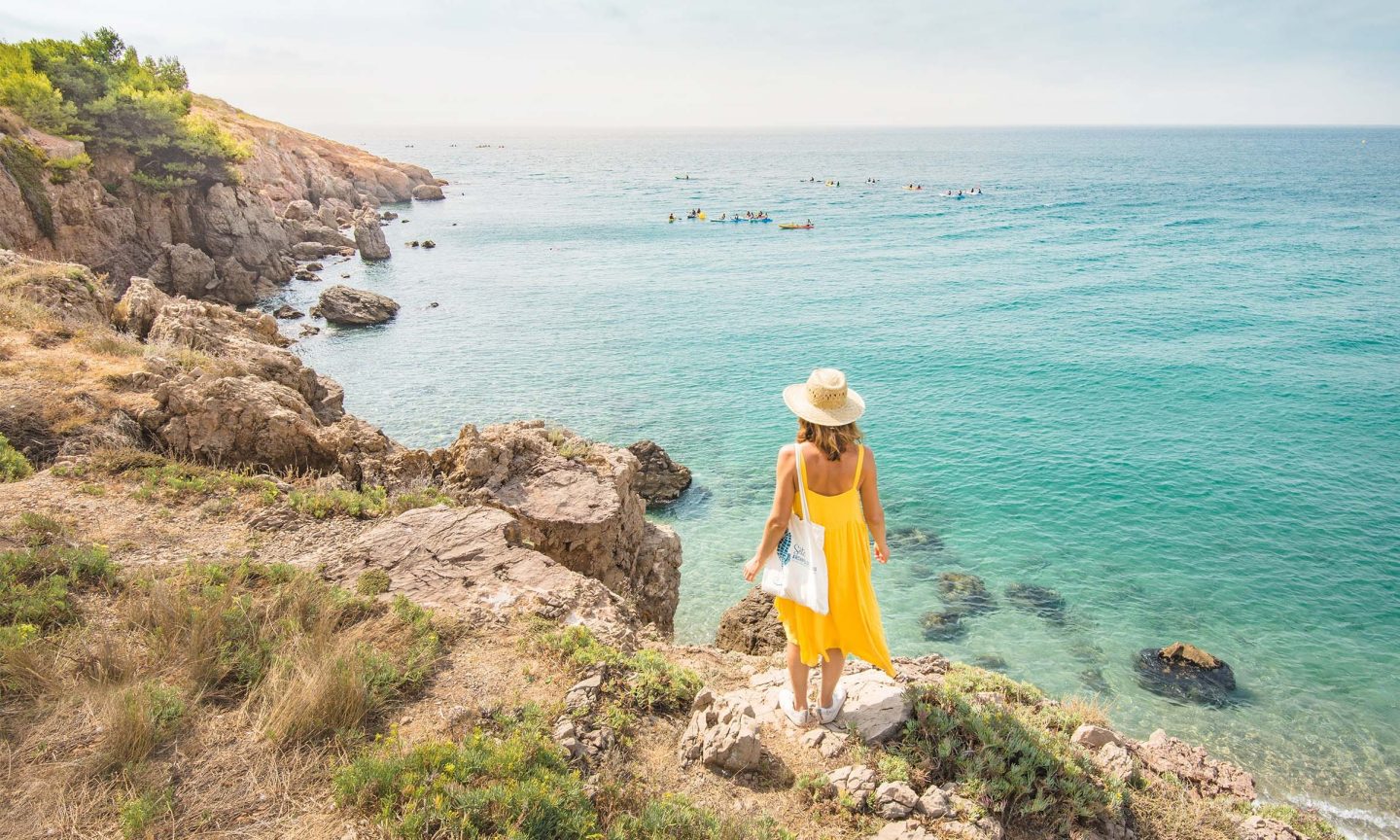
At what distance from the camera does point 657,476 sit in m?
22.4

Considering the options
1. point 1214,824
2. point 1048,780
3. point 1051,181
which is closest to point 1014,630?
point 1214,824

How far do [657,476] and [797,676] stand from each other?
621 inches

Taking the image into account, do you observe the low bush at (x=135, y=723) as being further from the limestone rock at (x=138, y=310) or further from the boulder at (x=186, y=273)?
the boulder at (x=186, y=273)

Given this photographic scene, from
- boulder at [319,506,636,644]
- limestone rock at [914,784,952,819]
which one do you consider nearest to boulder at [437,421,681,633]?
boulder at [319,506,636,644]

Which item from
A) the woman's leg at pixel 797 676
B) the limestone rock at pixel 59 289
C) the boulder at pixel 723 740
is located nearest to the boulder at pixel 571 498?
the boulder at pixel 723 740

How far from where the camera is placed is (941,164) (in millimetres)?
164875

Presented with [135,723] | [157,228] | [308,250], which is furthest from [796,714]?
[308,250]

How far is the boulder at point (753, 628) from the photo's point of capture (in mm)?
11984

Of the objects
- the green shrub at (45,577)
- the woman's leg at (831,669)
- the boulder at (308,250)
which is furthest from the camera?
the boulder at (308,250)

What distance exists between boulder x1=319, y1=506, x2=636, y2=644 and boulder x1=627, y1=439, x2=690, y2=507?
12071 millimetres

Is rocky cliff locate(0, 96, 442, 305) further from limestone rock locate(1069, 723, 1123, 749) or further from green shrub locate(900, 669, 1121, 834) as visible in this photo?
limestone rock locate(1069, 723, 1123, 749)

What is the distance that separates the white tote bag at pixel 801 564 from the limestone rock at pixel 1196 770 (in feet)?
15.7

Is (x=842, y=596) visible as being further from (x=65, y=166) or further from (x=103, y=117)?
(x=103, y=117)

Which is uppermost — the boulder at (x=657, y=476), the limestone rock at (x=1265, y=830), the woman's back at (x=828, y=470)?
the woman's back at (x=828, y=470)
